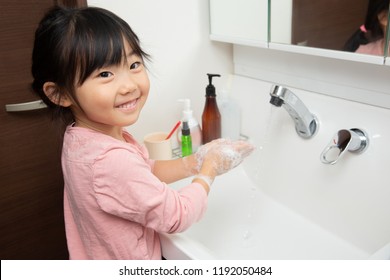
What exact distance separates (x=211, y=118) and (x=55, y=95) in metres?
0.55

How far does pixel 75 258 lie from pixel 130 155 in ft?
1.02

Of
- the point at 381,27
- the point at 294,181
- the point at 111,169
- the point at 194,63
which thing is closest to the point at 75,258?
the point at 111,169

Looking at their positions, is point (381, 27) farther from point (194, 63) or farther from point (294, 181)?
point (194, 63)

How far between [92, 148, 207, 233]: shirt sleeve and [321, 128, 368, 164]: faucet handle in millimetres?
396

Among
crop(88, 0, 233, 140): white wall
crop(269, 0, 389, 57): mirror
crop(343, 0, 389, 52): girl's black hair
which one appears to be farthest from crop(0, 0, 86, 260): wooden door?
crop(343, 0, 389, 52): girl's black hair

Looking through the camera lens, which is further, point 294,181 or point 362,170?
point 294,181

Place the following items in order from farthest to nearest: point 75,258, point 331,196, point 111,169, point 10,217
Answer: point 10,217 < point 331,196 < point 75,258 < point 111,169

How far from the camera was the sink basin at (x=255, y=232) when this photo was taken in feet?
3.05

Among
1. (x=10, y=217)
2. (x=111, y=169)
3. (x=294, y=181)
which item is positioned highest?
(x=111, y=169)

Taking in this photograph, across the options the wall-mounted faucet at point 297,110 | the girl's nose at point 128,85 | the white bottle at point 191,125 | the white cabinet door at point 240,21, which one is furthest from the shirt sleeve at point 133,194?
the white cabinet door at point 240,21

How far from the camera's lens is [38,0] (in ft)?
3.33

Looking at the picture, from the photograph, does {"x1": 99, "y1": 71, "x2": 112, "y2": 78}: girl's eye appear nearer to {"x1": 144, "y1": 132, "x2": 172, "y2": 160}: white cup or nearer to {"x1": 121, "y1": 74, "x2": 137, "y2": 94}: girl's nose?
{"x1": 121, "y1": 74, "x2": 137, "y2": 94}: girl's nose

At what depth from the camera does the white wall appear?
3.70ft

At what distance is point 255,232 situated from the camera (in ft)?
3.32
